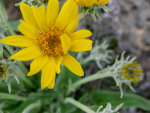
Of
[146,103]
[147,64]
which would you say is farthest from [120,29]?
[146,103]

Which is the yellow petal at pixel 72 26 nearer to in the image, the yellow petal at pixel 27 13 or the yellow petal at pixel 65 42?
the yellow petal at pixel 65 42

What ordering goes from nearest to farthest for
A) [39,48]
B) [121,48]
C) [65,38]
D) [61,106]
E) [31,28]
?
1. [65,38]
2. [31,28]
3. [39,48]
4. [61,106]
5. [121,48]

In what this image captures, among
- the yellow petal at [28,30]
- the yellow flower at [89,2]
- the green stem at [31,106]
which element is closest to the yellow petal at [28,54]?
the yellow petal at [28,30]

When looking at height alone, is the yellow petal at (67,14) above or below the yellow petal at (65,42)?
above

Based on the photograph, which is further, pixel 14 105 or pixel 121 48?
A: pixel 121 48

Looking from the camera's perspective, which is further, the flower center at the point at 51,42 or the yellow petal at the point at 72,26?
the flower center at the point at 51,42

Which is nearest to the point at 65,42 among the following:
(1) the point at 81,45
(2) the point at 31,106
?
(1) the point at 81,45

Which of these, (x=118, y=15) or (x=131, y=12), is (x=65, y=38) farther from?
(x=131, y=12)
